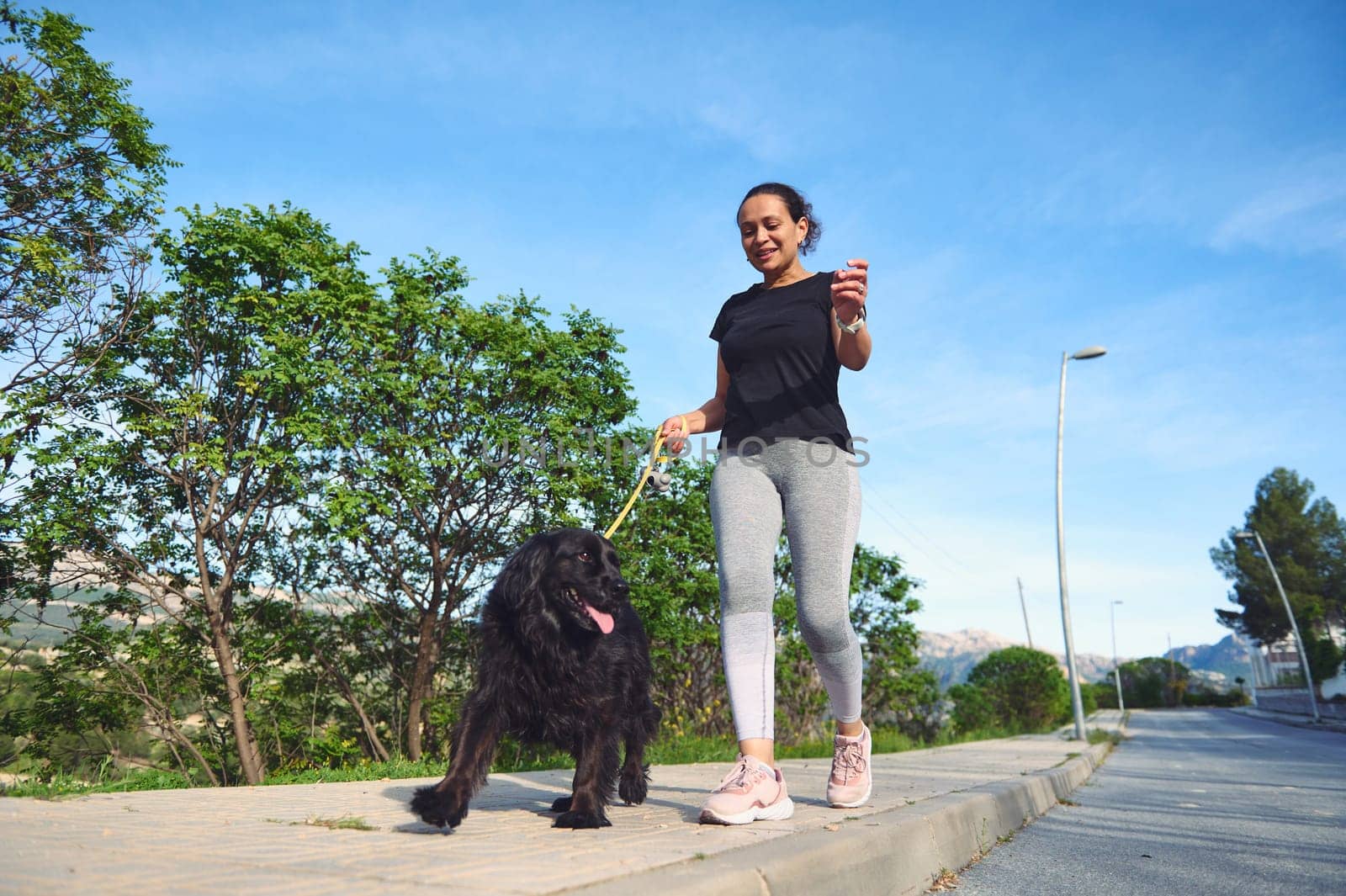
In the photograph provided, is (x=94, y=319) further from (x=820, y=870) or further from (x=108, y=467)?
(x=820, y=870)

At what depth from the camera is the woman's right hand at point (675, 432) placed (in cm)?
330

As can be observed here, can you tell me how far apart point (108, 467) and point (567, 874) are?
741cm

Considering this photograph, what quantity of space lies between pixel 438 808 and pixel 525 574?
2.79ft

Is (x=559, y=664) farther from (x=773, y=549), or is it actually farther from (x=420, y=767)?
(x=420, y=767)

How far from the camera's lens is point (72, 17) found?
24.2ft

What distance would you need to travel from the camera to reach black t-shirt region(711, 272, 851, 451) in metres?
3.23

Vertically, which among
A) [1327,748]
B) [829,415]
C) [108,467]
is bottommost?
[1327,748]

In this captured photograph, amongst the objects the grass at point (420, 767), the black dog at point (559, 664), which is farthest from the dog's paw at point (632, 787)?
the black dog at point (559, 664)

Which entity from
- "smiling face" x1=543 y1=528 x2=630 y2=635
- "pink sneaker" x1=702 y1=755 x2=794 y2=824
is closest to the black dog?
"smiling face" x1=543 y1=528 x2=630 y2=635

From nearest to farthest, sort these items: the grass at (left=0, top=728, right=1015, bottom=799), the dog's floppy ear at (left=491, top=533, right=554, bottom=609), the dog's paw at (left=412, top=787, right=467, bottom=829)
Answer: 1. the dog's paw at (left=412, top=787, right=467, bottom=829)
2. the dog's floppy ear at (left=491, top=533, right=554, bottom=609)
3. the grass at (left=0, top=728, right=1015, bottom=799)

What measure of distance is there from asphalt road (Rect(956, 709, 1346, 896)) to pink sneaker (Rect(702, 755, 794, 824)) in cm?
62

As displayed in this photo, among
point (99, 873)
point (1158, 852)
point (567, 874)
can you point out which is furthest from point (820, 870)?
point (1158, 852)

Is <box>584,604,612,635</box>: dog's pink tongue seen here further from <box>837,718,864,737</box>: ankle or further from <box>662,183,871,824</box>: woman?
<box>837,718,864,737</box>: ankle

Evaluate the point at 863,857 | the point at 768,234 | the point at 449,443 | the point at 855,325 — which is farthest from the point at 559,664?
the point at 449,443
